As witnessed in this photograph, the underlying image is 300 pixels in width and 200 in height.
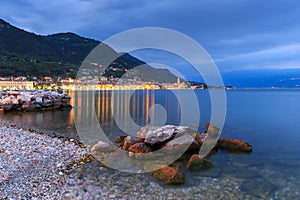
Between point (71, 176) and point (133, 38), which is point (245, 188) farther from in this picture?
point (133, 38)

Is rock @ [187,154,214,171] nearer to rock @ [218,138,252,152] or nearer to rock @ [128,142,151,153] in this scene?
rock @ [128,142,151,153]

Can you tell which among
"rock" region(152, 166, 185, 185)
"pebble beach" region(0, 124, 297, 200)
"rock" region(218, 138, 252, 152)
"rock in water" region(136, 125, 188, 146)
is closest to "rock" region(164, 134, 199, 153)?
"rock in water" region(136, 125, 188, 146)

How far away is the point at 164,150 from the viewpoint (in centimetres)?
1307

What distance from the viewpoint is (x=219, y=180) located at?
963 cm

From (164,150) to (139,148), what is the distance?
1.43 m

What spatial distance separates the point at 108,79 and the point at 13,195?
6543 inches

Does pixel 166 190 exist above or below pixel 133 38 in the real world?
below

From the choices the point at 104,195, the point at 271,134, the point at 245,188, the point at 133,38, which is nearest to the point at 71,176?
the point at 104,195

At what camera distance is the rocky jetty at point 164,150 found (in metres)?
11.0

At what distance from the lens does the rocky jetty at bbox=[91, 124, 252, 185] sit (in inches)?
432

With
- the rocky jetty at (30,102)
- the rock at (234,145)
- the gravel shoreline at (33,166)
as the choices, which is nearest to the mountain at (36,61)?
the rocky jetty at (30,102)

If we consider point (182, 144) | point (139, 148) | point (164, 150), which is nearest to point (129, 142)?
point (139, 148)

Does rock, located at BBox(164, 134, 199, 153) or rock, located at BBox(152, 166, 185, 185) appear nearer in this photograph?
rock, located at BBox(152, 166, 185, 185)

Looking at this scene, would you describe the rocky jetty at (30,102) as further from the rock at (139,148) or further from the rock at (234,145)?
the rock at (234,145)
